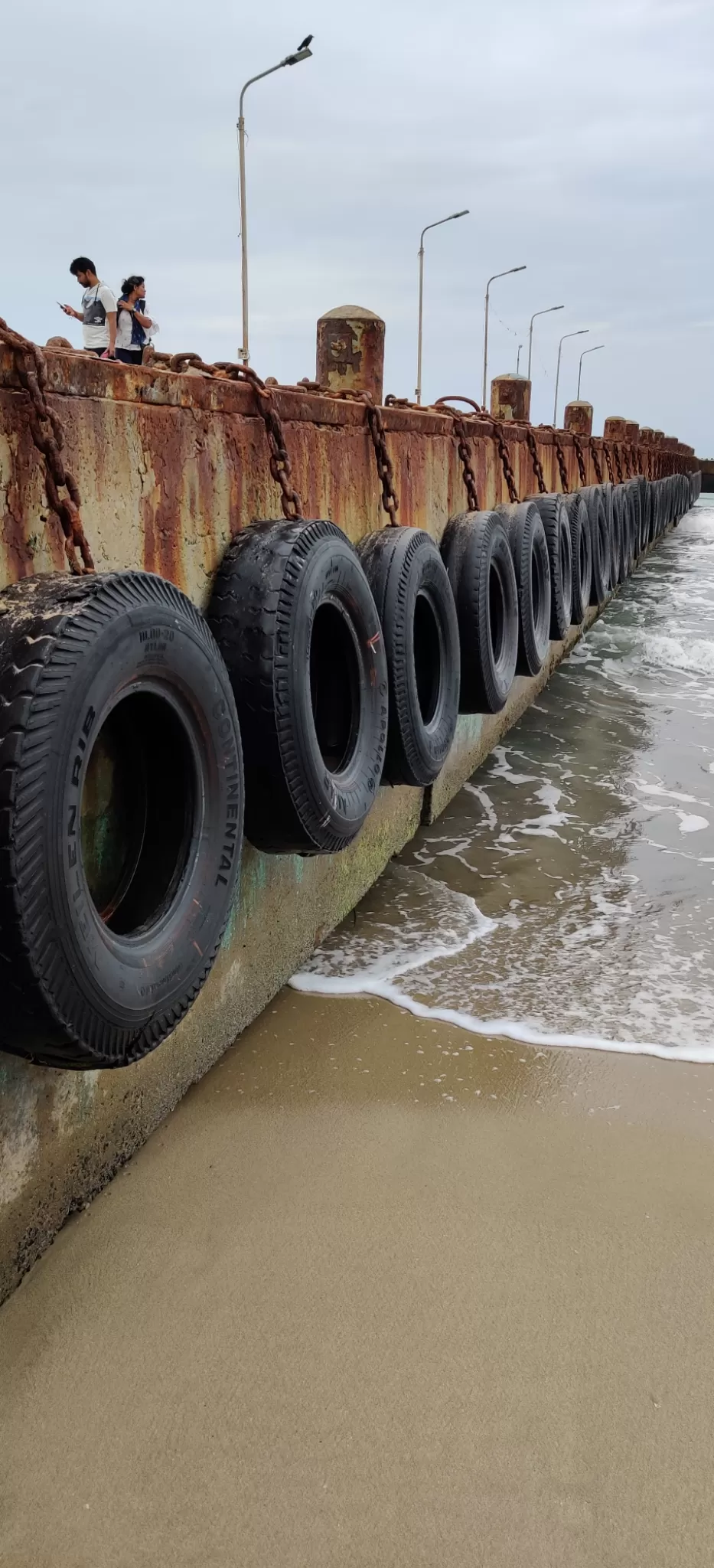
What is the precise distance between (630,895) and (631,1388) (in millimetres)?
2810

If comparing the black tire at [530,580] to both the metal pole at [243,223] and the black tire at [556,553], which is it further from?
the metal pole at [243,223]

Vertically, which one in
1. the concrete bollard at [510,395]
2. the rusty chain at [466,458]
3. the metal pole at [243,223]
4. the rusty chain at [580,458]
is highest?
the metal pole at [243,223]

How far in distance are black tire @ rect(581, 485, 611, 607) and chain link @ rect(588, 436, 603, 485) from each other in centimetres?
111

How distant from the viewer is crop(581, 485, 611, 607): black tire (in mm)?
10375

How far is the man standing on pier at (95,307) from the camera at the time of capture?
26.6ft

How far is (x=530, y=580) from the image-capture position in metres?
6.39

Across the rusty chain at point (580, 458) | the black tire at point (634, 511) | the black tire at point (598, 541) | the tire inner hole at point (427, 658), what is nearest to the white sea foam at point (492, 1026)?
the tire inner hole at point (427, 658)

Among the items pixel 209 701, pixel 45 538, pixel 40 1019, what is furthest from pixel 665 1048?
pixel 45 538

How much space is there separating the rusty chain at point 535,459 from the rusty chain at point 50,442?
6.00m

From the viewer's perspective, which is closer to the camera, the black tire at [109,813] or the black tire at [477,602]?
the black tire at [109,813]

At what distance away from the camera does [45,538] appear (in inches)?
91.0

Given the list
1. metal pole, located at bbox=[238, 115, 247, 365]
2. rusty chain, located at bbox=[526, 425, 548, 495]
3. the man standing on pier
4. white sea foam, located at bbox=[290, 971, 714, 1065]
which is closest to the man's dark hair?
the man standing on pier

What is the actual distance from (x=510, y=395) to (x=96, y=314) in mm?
3739

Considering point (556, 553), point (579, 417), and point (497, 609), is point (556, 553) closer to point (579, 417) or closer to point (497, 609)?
point (497, 609)
